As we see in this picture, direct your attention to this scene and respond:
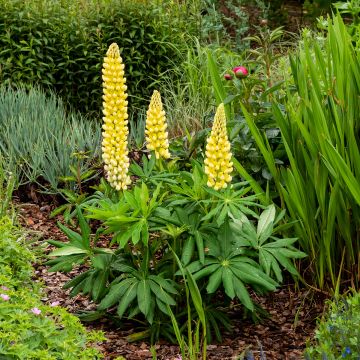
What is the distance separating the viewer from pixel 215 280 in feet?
12.6

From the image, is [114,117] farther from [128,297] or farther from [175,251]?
[128,297]

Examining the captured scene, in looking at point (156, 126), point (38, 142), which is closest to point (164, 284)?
point (156, 126)

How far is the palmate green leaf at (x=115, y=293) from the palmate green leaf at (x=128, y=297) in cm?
2

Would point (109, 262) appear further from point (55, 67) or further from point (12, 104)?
point (55, 67)

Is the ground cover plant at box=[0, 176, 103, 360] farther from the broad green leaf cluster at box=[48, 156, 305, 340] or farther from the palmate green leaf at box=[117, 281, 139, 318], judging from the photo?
the broad green leaf cluster at box=[48, 156, 305, 340]

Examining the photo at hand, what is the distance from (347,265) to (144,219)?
1331 mm

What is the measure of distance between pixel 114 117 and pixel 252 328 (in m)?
1.33

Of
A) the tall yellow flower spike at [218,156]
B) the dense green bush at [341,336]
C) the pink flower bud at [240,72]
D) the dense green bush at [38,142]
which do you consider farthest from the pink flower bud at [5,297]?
the dense green bush at [38,142]

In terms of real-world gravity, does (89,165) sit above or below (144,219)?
below

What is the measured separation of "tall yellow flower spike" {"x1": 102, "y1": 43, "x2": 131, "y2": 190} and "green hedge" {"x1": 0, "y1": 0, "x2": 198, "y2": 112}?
3.84 metres

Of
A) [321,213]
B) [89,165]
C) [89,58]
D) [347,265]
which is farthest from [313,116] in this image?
[89,58]

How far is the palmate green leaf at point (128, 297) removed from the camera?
3.91 metres

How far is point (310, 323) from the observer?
4484mm

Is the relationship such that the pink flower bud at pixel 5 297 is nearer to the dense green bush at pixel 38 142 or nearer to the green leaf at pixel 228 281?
the green leaf at pixel 228 281
